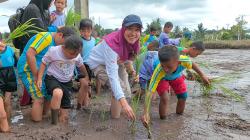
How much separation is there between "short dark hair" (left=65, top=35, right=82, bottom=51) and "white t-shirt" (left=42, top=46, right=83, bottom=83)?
218 millimetres

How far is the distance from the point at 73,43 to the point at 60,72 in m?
0.51

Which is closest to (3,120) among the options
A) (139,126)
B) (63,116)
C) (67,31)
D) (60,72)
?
(63,116)

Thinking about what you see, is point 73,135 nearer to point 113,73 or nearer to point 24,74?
point 113,73

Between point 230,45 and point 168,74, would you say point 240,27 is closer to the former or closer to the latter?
point 230,45

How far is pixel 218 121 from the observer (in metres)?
4.30

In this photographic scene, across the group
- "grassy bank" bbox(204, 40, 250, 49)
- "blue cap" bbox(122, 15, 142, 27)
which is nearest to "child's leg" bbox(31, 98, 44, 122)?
"blue cap" bbox(122, 15, 142, 27)

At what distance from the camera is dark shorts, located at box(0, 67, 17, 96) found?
12.5 ft

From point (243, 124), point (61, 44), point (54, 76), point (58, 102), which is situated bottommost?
point (243, 124)

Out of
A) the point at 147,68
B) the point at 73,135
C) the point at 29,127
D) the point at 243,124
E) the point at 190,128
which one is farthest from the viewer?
the point at 147,68

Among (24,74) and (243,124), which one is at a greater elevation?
(24,74)

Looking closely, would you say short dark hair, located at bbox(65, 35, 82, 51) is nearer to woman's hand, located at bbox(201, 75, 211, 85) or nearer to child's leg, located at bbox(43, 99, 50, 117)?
child's leg, located at bbox(43, 99, 50, 117)

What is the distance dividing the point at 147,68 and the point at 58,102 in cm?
159

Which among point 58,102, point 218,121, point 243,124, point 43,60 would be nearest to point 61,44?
point 43,60

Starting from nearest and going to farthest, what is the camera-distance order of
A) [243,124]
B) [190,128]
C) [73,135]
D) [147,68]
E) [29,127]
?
[73,135]
[29,127]
[190,128]
[243,124]
[147,68]
